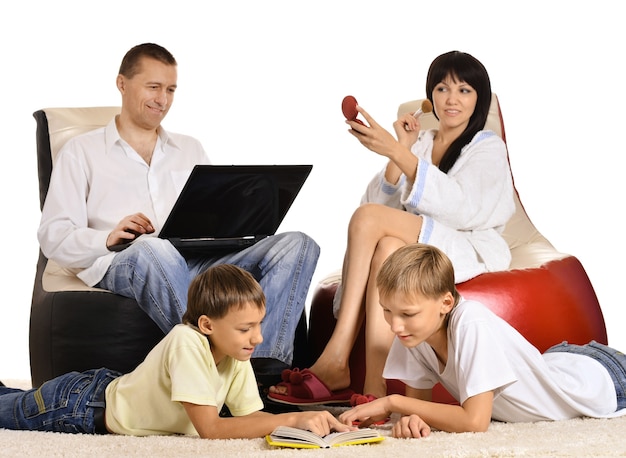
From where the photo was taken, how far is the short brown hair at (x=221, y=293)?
2.19m

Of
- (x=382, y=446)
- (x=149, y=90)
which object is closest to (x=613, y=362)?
(x=382, y=446)

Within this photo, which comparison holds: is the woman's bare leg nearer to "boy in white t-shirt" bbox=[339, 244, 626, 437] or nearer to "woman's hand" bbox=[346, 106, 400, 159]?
"woman's hand" bbox=[346, 106, 400, 159]

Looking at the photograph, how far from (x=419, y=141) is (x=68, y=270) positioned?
125 centimetres

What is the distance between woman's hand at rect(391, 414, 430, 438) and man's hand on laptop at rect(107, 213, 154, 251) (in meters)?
1.03

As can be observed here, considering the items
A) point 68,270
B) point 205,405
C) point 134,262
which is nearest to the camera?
point 205,405

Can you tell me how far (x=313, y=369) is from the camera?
110 inches

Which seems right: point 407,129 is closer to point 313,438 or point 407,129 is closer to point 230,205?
point 230,205

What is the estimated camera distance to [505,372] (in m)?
2.21

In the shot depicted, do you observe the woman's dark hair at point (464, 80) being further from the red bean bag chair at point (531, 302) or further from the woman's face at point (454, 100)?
the red bean bag chair at point (531, 302)

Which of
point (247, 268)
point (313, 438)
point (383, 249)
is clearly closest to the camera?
point (313, 438)

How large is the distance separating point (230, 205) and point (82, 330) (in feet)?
1.89

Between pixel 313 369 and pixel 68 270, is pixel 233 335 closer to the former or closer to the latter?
pixel 313 369

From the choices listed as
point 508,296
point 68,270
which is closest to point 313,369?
point 508,296

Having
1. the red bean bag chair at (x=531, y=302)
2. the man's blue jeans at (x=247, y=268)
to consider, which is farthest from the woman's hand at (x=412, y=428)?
the man's blue jeans at (x=247, y=268)
